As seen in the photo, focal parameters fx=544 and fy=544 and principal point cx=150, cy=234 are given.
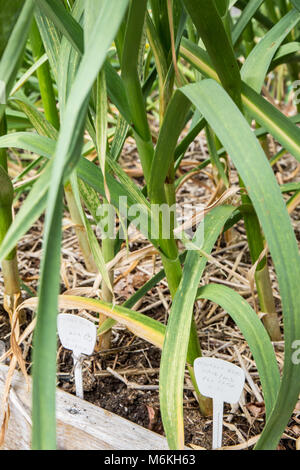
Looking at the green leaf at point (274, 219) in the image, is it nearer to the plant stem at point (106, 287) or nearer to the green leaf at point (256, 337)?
the green leaf at point (256, 337)

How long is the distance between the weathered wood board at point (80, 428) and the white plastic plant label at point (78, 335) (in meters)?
0.05

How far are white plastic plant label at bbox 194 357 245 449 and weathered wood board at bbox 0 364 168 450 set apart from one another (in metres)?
0.08

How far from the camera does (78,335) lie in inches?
25.3

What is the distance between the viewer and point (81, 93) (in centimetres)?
31

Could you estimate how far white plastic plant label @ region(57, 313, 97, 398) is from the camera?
2.07 feet

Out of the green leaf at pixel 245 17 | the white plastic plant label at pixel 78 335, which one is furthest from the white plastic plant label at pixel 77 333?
the green leaf at pixel 245 17

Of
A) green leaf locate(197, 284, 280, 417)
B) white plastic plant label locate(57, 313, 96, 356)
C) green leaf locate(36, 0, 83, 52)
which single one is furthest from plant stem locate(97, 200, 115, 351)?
green leaf locate(36, 0, 83, 52)

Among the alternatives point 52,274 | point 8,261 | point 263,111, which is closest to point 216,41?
point 263,111

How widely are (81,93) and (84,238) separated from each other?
0.63 metres

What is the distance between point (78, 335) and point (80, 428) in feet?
0.34

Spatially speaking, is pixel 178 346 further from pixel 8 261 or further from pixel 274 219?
pixel 8 261

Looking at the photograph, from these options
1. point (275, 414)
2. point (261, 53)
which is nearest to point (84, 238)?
point (261, 53)

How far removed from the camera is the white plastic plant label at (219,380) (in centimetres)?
53
